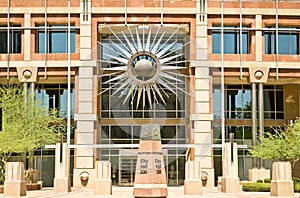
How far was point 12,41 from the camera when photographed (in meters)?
50.4

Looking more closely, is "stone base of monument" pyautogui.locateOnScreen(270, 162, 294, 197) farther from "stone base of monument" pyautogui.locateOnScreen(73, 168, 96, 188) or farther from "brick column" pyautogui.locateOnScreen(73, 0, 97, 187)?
"stone base of monument" pyautogui.locateOnScreen(73, 168, 96, 188)

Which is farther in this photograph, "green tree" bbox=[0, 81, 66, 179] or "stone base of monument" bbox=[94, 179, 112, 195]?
"green tree" bbox=[0, 81, 66, 179]

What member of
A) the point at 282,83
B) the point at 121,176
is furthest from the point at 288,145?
the point at 121,176

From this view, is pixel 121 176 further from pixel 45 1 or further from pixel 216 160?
pixel 45 1

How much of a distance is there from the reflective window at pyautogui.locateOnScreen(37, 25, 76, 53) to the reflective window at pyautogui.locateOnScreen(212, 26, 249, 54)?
452 inches

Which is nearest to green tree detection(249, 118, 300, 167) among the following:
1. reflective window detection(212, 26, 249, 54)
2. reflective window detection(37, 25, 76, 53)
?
reflective window detection(212, 26, 249, 54)

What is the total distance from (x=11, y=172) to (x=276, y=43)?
24993mm

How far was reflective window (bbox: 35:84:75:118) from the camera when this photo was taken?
170 ft

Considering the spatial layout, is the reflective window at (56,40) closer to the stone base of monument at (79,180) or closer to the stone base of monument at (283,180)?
the stone base of monument at (79,180)

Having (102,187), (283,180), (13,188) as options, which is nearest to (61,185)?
(102,187)

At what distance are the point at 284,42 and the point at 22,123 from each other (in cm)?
2240

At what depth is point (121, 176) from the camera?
167 feet

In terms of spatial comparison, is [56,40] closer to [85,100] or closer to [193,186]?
[85,100]

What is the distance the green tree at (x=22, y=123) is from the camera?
41.2m
